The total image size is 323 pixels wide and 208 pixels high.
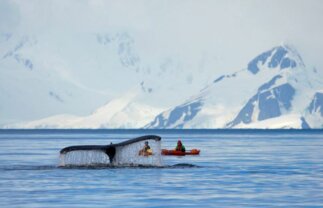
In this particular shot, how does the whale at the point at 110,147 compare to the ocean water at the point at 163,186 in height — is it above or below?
Result: above

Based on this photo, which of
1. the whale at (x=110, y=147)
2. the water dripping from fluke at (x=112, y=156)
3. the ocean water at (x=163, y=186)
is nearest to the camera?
the ocean water at (x=163, y=186)

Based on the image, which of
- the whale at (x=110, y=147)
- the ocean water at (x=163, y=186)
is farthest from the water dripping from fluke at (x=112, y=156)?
the ocean water at (x=163, y=186)

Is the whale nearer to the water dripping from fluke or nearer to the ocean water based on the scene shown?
the water dripping from fluke

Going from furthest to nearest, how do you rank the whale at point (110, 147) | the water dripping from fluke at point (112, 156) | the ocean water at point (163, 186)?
the water dripping from fluke at point (112, 156) < the whale at point (110, 147) < the ocean water at point (163, 186)

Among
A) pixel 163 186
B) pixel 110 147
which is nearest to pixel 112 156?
pixel 110 147

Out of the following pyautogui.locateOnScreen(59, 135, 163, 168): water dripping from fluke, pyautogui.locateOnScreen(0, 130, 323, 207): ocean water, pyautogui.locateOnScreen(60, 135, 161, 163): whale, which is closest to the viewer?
pyautogui.locateOnScreen(0, 130, 323, 207): ocean water

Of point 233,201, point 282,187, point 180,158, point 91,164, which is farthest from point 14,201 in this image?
point 180,158

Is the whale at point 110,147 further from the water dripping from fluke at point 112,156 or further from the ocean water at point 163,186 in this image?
the ocean water at point 163,186

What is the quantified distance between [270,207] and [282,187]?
36.6ft

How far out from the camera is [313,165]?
88125 millimetres

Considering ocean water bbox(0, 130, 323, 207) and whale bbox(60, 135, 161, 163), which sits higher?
whale bbox(60, 135, 161, 163)

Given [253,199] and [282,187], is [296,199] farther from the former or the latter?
[282,187]

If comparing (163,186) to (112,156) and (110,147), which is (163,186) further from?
(112,156)

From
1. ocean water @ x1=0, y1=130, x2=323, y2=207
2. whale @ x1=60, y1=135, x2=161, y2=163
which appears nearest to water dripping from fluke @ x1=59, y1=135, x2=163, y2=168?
whale @ x1=60, y1=135, x2=161, y2=163
